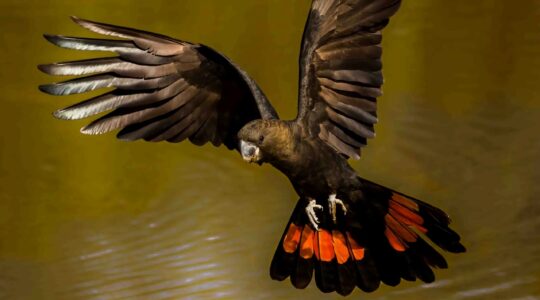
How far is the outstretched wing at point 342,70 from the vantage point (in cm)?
262

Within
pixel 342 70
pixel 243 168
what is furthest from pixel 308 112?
pixel 243 168

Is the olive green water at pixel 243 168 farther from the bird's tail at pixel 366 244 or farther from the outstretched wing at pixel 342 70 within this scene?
the outstretched wing at pixel 342 70

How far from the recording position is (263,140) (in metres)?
2.53

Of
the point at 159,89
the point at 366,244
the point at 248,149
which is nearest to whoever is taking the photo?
the point at 248,149

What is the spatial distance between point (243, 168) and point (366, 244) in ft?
2.38

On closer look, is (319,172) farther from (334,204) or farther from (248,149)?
(248,149)

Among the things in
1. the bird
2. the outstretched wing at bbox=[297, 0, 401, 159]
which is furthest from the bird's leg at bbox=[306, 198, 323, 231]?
the outstretched wing at bbox=[297, 0, 401, 159]

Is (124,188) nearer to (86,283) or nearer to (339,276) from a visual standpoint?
(86,283)

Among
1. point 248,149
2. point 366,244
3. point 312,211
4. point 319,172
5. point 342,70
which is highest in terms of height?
point 342,70

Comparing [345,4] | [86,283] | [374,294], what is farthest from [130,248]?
[345,4]

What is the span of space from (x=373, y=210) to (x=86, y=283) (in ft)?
3.32

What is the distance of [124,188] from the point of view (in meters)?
3.52

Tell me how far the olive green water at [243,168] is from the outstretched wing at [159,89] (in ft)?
2.42

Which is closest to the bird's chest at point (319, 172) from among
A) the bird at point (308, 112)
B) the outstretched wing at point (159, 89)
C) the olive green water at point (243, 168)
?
the bird at point (308, 112)
